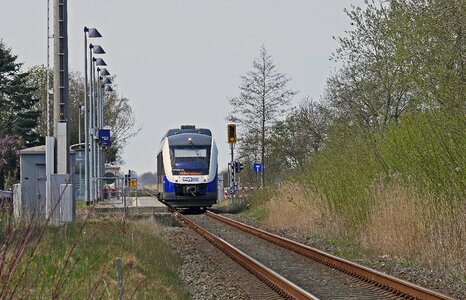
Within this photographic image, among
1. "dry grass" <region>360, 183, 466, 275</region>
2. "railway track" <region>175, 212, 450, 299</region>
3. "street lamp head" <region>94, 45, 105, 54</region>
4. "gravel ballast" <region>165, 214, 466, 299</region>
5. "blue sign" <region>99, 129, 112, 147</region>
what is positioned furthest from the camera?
"blue sign" <region>99, 129, 112, 147</region>

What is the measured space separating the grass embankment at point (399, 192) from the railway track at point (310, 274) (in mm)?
1525

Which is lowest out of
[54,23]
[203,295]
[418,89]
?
[203,295]

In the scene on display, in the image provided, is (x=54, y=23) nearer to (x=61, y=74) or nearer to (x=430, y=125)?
(x=61, y=74)

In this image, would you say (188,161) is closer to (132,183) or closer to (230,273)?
(132,183)

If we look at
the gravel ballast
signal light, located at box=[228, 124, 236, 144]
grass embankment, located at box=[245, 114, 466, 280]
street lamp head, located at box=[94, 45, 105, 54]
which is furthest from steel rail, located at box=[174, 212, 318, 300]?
signal light, located at box=[228, 124, 236, 144]

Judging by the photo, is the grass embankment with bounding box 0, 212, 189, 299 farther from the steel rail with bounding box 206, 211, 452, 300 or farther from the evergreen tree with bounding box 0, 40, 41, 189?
the evergreen tree with bounding box 0, 40, 41, 189

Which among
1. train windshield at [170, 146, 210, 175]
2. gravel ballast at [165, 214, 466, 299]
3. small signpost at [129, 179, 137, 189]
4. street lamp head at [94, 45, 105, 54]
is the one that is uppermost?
street lamp head at [94, 45, 105, 54]

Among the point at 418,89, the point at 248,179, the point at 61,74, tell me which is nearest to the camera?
the point at 61,74

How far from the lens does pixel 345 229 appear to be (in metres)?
23.3

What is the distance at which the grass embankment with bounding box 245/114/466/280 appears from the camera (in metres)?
16.1

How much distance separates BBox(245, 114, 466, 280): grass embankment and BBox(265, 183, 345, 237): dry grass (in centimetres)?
5

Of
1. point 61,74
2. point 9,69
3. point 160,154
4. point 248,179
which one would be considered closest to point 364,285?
point 61,74

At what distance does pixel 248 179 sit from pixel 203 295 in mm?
55586

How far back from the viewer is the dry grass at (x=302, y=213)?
24386mm
